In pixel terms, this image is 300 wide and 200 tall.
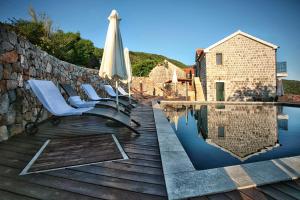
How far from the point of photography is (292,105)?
12523 millimetres

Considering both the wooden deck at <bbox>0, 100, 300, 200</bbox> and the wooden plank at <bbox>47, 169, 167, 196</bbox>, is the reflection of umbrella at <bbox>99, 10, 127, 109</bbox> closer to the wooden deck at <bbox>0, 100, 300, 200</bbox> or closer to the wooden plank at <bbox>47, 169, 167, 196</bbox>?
the wooden deck at <bbox>0, 100, 300, 200</bbox>

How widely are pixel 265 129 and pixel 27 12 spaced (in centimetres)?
1579

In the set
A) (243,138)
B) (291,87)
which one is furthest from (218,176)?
(291,87)

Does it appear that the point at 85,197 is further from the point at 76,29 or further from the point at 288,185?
the point at 76,29

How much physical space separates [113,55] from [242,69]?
56.5 feet

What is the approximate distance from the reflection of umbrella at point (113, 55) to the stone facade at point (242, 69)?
1549cm

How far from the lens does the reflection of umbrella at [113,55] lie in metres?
4.77

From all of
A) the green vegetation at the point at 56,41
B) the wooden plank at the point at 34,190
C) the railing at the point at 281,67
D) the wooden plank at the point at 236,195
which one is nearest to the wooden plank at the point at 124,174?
the wooden plank at the point at 34,190

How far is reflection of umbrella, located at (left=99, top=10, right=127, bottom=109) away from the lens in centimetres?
477

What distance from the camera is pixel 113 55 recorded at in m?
4.85

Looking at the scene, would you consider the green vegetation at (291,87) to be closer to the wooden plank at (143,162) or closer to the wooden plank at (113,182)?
the wooden plank at (143,162)

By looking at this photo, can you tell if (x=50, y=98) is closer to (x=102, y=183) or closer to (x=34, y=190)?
(x=34, y=190)

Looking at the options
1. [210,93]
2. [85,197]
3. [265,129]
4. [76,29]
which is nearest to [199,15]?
[210,93]

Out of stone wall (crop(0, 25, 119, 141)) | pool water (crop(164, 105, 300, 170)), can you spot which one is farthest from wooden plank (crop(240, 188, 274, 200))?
stone wall (crop(0, 25, 119, 141))
